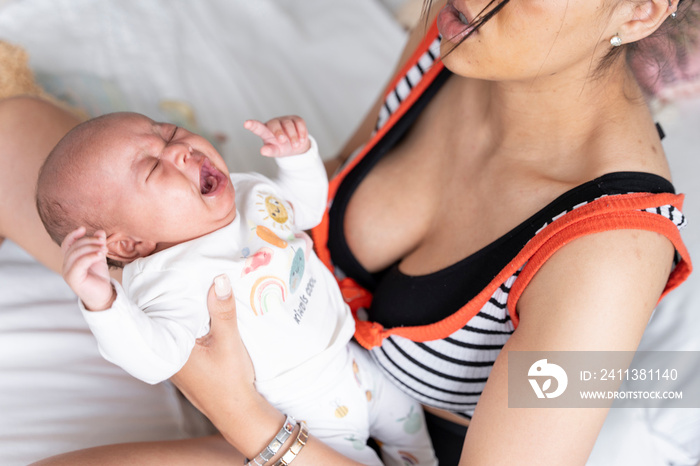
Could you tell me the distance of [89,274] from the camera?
2.41 feet

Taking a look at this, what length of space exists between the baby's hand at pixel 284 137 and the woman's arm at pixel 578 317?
0.48 m

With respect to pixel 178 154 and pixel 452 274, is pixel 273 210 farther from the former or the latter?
pixel 452 274

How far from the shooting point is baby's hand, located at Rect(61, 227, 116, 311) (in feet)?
2.35

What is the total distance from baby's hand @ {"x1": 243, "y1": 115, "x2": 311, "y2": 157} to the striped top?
0.16 metres

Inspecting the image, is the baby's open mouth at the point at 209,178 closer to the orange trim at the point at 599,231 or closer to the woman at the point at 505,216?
the woman at the point at 505,216

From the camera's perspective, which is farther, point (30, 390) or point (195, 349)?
point (30, 390)

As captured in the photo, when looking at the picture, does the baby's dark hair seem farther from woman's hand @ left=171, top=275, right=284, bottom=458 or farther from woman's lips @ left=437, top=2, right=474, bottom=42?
woman's lips @ left=437, top=2, right=474, bottom=42

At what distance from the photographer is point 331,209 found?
47.8 inches

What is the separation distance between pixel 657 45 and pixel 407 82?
0.47 m

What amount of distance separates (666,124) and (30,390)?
1.47 metres

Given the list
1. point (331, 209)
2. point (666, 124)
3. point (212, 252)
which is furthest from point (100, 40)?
point (666, 124)

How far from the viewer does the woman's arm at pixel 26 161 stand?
1150 millimetres

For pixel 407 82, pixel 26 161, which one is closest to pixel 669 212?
pixel 407 82

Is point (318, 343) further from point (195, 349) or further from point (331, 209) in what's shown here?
point (331, 209)
